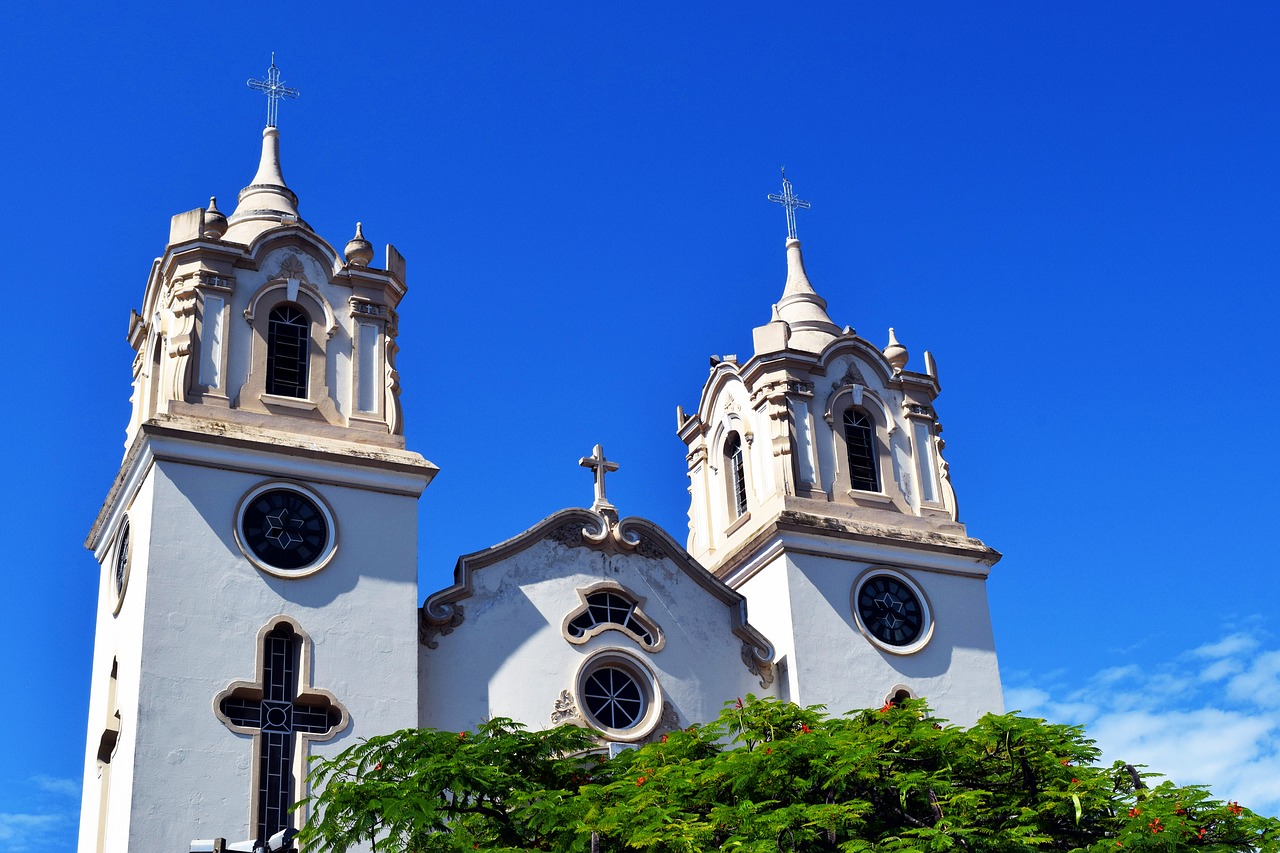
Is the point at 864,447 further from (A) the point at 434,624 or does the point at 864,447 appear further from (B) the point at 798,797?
(B) the point at 798,797

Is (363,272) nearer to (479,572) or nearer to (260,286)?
(260,286)

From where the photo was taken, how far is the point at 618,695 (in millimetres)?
27312

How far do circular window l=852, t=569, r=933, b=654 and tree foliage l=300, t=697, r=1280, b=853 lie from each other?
24.2 feet

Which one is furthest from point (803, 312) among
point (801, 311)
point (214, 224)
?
point (214, 224)

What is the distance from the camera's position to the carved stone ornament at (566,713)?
26422 millimetres

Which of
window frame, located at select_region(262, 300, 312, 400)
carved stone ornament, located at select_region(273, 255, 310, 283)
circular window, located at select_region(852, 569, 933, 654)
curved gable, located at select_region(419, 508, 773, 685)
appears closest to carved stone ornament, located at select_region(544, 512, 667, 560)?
curved gable, located at select_region(419, 508, 773, 685)

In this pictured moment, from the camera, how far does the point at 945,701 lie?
29422mm

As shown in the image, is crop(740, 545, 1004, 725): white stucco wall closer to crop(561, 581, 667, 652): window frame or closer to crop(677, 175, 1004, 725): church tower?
crop(677, 175, 1004, 725): church tower

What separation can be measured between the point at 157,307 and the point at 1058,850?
54.0 ft

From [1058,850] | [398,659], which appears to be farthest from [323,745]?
[1058,850]

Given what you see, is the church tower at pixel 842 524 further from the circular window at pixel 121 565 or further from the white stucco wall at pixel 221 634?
the circular window at pixel 121 565

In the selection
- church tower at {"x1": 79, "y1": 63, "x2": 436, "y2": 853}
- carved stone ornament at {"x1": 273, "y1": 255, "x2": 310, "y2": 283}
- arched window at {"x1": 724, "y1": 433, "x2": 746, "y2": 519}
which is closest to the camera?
church tower at {"x1": 79, "y1": 63, "x2": 436, "y2": 853}

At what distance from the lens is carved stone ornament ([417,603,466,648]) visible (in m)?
26.4

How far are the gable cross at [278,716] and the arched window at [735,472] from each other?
9492mm
